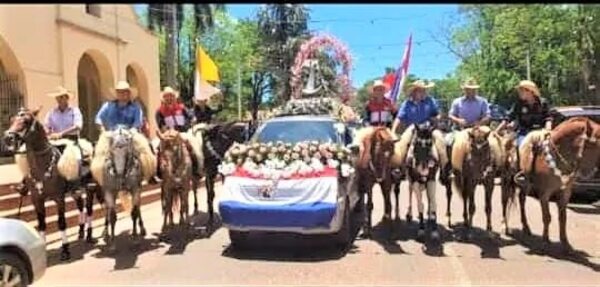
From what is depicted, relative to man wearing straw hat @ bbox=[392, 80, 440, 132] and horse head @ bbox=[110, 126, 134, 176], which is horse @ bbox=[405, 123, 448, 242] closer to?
man wearing straw hat @ bbox=[392, 80, 440, 132]

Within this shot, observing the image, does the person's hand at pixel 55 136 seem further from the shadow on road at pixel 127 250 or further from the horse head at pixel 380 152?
the horse head at pixel 380 152

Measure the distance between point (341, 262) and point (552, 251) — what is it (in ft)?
9.88

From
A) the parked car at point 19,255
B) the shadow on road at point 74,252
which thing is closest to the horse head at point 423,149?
the shadow on road at point 74,252

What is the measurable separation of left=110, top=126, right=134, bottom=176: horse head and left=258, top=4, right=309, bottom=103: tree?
4532 centimetres

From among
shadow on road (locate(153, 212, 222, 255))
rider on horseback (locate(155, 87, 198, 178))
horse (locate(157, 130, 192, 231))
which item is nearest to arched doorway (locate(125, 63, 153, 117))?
shadow on road (locate(153, 212, 222, 255))

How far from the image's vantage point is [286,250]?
430 inches

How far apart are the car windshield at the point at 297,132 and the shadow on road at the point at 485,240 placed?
247 centimetres

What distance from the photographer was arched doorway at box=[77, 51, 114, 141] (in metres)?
29.8

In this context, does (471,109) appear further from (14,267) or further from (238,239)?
(14,267)

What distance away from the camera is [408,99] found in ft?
40.1

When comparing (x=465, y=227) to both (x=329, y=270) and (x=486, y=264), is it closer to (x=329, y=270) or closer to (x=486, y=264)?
(x=486, y=264)

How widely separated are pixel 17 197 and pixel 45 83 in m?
12.2

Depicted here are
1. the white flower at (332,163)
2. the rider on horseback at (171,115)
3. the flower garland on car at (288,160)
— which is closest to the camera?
the flower garland on car at (288,160)

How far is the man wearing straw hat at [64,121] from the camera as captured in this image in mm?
11703
